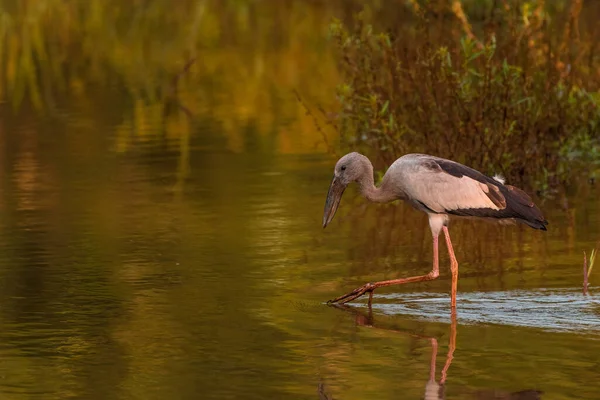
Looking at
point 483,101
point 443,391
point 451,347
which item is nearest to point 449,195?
point 451,347

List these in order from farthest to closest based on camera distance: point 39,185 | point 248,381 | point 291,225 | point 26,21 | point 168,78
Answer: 1. point 26,21
2. point 168,78
3. point 39,185
4. point 291,225
5. point 248,381

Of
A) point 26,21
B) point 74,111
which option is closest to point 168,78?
point 74,111

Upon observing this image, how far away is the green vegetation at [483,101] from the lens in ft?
47.0

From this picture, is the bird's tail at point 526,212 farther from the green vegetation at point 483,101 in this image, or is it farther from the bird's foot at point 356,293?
the green vegetation at point 483,101

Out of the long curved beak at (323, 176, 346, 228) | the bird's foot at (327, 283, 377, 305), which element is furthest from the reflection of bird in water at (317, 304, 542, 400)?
the long curved beak at (323, 176, 346, 228)

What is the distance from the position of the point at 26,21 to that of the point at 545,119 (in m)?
15.3

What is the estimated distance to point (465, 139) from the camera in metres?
14.6

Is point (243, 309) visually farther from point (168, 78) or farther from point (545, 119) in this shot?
point (168, 78)

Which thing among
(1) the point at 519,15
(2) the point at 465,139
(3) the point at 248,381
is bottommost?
(3) the point at 248,381

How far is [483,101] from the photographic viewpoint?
14.3 meters

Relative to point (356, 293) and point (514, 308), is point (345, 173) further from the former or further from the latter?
point (514, 308)

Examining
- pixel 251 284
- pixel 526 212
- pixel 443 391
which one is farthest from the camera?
pixel 251 284

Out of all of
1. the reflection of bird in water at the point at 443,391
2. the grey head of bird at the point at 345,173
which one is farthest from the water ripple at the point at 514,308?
the grey head of bird at the point at 345,173

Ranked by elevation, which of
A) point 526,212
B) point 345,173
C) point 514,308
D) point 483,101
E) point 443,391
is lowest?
point 443,391
